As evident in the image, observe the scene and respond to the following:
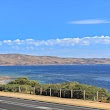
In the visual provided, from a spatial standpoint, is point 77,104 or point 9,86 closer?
point 77,104

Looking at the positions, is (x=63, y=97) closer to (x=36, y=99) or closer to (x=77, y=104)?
(x=36, y=99)

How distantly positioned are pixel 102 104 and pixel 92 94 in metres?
3.92

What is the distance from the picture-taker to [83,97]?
119 ft

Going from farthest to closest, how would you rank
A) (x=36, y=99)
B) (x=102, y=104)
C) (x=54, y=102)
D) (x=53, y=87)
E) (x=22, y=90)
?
(x=22, y=90) → (x=53, y=87) → (x=36, y=99) → (x=54, y=102) → (x=102, y=104)

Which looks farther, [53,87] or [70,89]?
[53,87]

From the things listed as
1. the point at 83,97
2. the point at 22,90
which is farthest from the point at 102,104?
the point at 22,90

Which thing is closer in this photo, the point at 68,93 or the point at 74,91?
the point at 74,91

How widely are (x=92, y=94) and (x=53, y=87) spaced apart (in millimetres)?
6173

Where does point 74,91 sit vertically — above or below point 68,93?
above

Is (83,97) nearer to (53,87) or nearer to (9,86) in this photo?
(53,87)

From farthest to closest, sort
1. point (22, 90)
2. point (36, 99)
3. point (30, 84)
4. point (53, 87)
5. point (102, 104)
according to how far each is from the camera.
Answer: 1. point (30, 84)
2. point (22, 90)
3. point (53, 87)
4. point (36, 99)
5. point (102, 104)

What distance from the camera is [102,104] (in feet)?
105

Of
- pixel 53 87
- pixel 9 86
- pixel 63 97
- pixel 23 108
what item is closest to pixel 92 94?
pixel 63 97

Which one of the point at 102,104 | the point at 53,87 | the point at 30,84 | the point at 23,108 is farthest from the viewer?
the point at 30,84
